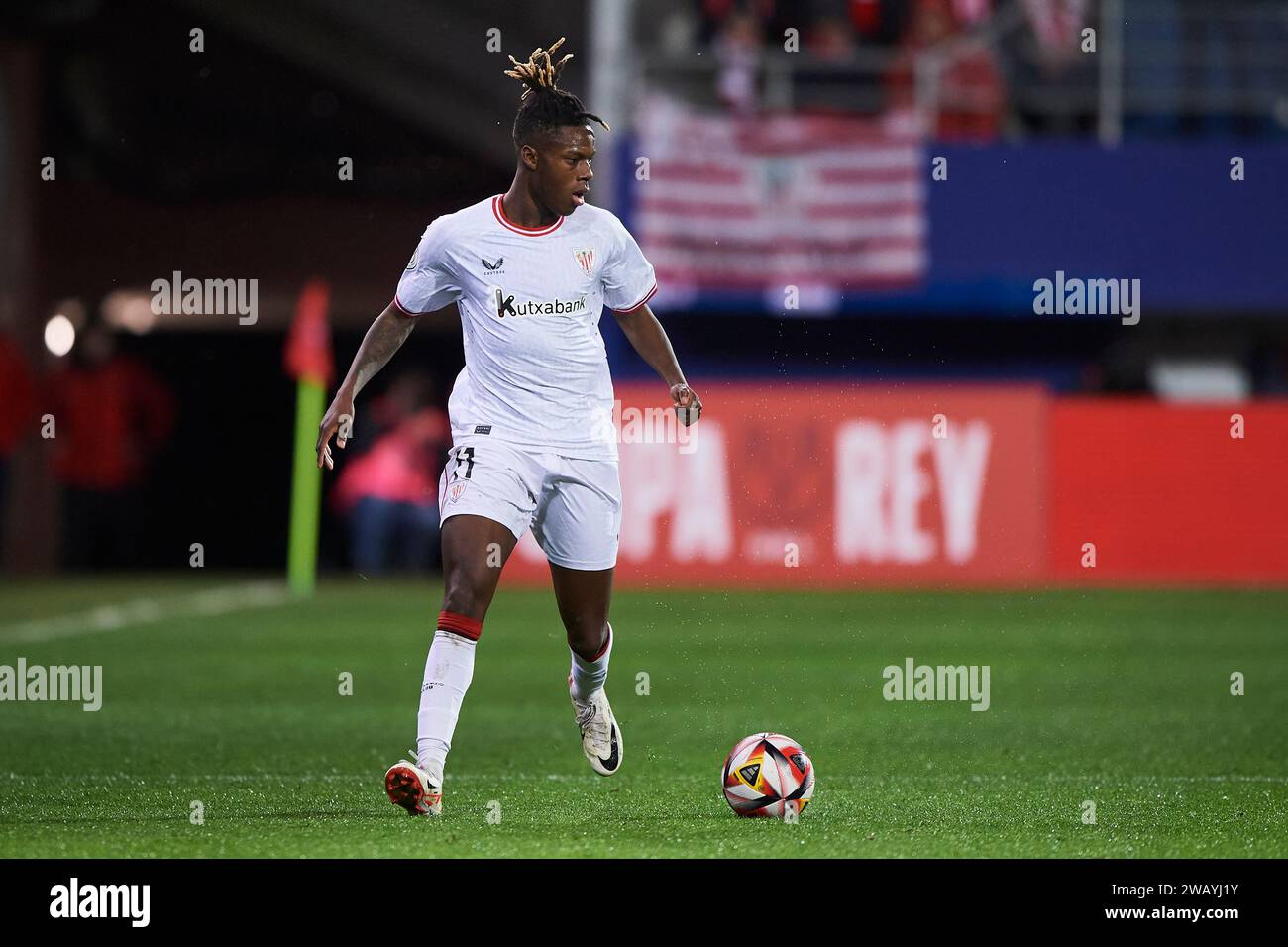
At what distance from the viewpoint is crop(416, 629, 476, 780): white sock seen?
276 inches

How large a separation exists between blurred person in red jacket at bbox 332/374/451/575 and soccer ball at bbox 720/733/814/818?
1408cm

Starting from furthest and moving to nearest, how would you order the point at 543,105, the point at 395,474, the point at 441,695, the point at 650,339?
the point at 395,474
the point at 650,339
the point at 543,105
the point at 441,695

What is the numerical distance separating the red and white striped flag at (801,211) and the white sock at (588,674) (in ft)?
41.1

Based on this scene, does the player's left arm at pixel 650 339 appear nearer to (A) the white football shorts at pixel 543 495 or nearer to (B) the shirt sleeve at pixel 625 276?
(B) the shirt sleeve at pixel 625 276

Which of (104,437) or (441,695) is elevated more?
(104,437)

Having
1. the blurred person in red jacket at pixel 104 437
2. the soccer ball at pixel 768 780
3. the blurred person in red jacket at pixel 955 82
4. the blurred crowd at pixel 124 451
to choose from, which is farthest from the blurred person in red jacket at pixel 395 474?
the soccer ball at pixel 768 780

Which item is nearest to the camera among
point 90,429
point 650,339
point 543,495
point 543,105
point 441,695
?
point 441,695

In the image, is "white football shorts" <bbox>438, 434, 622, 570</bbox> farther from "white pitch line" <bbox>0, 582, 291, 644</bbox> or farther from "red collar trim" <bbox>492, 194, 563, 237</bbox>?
"white pitch line" <bbox>0, 582, 291, 644</bbox>

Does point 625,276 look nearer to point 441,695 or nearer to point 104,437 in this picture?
point 441,695

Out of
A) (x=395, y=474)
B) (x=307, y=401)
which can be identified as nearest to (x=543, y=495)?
(x=307, y=401)

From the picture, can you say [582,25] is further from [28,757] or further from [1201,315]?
[28,757]

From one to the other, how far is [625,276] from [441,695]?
1.62 metres

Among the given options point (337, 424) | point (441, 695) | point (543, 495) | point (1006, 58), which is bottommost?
point (441, 695)

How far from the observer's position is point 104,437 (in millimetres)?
21703
